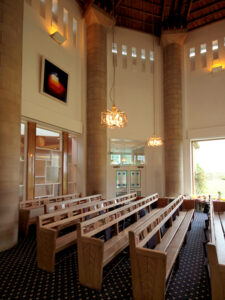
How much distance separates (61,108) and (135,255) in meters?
4.78

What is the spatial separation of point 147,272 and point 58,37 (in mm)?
6065

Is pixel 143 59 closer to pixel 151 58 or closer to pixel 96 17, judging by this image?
pixel 151 58

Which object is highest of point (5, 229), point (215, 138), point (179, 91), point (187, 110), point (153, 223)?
point (179, 91)

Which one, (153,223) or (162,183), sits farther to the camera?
(162,183)

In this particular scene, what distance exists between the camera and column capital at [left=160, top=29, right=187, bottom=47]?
771cm

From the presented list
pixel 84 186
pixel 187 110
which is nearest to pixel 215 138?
pixel 187 110

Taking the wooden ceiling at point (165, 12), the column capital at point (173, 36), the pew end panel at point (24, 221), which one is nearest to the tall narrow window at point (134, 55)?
the wooden ceiling at point (165, 12)

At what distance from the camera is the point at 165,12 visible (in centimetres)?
772

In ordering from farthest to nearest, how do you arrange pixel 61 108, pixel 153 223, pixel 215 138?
pixel 215 138 → pixel 61 108 → pixel 153 223

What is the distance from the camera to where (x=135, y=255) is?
217cm

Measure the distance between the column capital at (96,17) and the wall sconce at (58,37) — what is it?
5.58 feet

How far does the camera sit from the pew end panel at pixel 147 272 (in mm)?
2033

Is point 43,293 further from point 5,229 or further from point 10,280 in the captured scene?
point 5,229

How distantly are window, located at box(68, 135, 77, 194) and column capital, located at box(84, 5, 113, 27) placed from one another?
4088 mm
